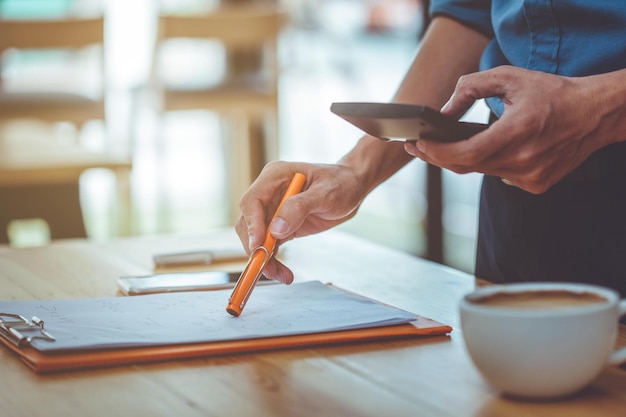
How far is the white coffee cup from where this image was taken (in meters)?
0.68

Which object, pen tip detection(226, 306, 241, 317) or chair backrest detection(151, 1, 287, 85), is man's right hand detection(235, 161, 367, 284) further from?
chair backrest detection(151, 1, 287, 85)

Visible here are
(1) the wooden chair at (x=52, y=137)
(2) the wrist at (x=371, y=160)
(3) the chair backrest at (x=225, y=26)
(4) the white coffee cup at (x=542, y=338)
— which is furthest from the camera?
(3) the chair backrest at (x=225, y=26)

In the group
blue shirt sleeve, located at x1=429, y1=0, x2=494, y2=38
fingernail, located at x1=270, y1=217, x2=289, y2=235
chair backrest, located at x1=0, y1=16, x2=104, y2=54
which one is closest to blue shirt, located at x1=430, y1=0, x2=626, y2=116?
blue shirt sleeve, located at x1=429, y1=0, x2=494, y2=38

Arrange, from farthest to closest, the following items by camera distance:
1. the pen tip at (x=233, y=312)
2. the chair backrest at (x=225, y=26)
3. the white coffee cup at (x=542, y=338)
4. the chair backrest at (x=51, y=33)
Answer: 1. the chair backrest at (x=225, y=26)
2. the chair backrest at (x=51, y=33)
3. the pen tip at (x=233, y=312)
4. the white coffee cup at (x=542, y=338)

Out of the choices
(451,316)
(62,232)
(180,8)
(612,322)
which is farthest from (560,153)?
(180,8)

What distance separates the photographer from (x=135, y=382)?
0.79 metres

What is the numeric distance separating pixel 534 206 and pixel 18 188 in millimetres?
2510

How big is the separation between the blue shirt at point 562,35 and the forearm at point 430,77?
103mm

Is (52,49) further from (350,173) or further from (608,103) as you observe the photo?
(608,103)

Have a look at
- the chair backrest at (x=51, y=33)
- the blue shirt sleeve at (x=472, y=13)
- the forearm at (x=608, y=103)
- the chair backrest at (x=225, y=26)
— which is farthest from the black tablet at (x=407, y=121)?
the chair backrest at (x=225, y=26)

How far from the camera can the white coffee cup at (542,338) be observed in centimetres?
68

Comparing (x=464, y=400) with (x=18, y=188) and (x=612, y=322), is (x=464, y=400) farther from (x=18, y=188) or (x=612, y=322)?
(x=18, y=188)

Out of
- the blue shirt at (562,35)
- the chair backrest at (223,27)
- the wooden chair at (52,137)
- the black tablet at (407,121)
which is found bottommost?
the wooden chair at (52,137)

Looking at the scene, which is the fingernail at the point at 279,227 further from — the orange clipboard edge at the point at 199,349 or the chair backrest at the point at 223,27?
the chair backrest at the point at 223,27
